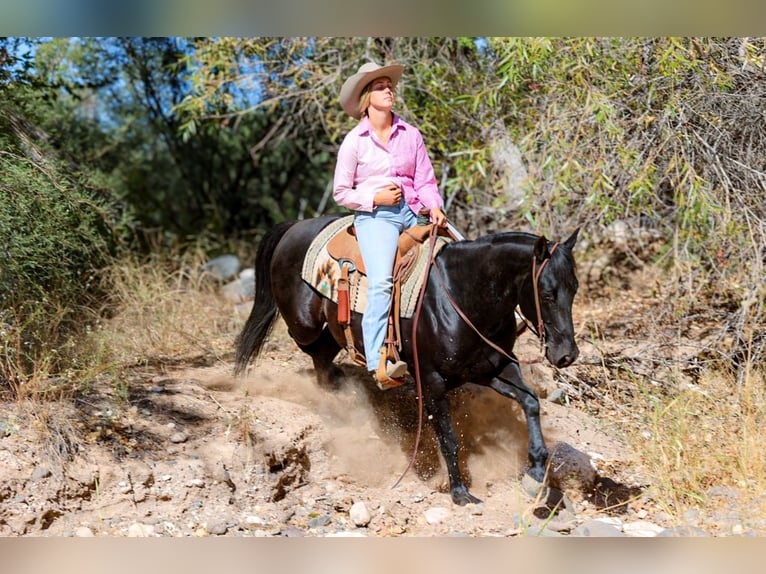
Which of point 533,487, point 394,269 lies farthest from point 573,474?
point 394,269

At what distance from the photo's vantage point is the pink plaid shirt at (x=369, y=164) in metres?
4.95

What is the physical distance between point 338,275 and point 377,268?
446 millimetres

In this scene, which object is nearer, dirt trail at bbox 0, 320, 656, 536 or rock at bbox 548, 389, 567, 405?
dirt trail at bbox 0, 320, 656, 536

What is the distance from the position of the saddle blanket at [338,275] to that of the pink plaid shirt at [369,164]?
426 mm

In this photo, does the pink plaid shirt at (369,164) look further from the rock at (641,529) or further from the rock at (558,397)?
the rock at (641,529)

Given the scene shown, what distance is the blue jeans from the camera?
4.86 m

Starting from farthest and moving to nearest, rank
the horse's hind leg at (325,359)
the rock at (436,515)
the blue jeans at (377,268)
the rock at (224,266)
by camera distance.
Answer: the rock at (224,266)
the horse's hind leg at (325,359)
the blue jeans at (377,268)
the rock at (436,515)

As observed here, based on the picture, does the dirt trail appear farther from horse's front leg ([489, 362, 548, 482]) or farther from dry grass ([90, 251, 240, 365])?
dry grass ([90, 251, 240, 365])

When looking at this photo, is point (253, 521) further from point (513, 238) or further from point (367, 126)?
point (367, 126)

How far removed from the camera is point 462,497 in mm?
4871

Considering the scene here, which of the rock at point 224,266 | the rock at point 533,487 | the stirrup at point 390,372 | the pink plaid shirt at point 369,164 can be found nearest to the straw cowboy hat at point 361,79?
the pink plaid shirt at point 369,164

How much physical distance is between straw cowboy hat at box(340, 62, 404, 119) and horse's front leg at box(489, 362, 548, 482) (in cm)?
190

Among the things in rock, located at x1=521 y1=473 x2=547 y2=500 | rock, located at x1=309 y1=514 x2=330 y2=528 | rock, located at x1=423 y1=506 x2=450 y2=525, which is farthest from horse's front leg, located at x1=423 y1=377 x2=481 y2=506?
rock, located at x1=309 y1=514 x2=330 y2=528

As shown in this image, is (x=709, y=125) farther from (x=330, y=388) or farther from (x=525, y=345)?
(x=330, y=388)
